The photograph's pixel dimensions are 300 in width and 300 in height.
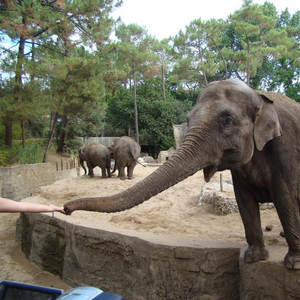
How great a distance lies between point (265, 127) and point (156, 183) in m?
1.09

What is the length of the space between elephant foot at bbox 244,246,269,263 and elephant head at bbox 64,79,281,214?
1.03 meters

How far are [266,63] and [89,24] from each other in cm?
2410

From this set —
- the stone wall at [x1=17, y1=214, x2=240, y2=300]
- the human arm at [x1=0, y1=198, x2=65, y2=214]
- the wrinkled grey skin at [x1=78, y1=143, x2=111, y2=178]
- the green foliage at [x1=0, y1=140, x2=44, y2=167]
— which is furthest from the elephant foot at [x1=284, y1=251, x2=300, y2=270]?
the green foliage at [x1=0, y1=140, x2=44, y2=167]

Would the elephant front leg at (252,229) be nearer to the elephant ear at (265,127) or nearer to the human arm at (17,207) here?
the elephant ear at (265,127)

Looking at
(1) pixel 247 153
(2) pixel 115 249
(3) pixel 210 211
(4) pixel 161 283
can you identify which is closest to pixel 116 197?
(1) pixel 247 153

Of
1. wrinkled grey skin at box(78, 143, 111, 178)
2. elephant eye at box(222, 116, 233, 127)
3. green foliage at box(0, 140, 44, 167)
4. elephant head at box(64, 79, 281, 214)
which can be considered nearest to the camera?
elephant head at box(64, 79, 281, 214)

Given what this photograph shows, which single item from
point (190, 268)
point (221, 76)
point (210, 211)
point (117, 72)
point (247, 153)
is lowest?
point (190, 268)

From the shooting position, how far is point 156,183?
2645mm

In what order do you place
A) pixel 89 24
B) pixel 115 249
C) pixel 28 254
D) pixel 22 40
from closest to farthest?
pixel 115 249
pixel 28 254
pixel 22 40
pixel 89 24

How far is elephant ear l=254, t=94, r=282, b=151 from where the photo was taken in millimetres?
2865

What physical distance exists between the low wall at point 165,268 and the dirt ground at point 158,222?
0.32m

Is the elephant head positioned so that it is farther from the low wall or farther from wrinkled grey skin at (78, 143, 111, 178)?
wrinkled grey skin at (78, 143, 111, 178)

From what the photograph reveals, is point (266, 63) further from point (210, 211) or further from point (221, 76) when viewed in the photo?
point (210, 211)

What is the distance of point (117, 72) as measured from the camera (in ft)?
53.2
